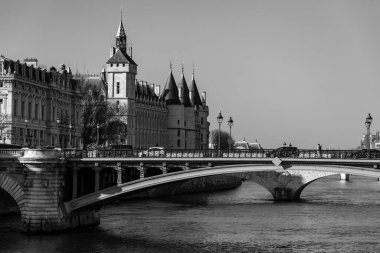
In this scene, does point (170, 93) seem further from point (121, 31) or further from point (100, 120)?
point (100, 120)

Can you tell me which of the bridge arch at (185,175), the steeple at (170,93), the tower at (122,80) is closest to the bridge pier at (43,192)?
the bridge arch at (185,175)

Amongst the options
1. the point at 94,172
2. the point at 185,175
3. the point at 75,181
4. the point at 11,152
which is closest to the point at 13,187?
the point at 11,152

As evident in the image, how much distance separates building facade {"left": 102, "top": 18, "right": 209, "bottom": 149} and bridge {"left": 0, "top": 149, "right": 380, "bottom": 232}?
230 feet

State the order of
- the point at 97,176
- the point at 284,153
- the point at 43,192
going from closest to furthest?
the point at 284,153 → the point at 43,192 → the point at 97,176

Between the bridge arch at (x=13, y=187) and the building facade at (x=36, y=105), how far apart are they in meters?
18.8

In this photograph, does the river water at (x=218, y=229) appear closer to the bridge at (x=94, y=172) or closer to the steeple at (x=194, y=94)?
the bridge at (x=94, y=172)

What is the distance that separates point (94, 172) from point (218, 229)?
783 cm

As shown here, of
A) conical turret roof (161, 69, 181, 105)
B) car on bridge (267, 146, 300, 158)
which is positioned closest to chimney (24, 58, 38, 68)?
car on bridge (267, 146, 300, 158)

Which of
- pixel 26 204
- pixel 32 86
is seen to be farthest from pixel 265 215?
pixel 32 86

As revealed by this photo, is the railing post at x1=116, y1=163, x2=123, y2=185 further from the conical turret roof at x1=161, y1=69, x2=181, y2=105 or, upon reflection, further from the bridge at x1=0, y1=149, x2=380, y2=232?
the conical turret roof at x1=161, y1=69, x2=181, y2=105

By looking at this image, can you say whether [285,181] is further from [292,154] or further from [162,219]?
[292,154]

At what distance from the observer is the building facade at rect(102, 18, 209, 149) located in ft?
413

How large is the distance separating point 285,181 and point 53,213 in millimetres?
37769

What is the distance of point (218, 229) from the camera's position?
5659 centimetres
